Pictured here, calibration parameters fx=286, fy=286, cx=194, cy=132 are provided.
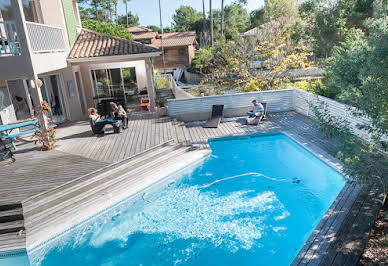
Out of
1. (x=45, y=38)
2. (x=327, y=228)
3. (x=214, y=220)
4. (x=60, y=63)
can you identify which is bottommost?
(x=214, y=220)

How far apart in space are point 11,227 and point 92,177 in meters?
2.20

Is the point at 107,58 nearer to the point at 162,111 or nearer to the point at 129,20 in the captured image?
the point at 162,111

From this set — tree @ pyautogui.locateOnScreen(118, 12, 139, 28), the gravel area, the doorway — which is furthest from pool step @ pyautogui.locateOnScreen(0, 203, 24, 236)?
tree @ pyautogui.locateOnScreen(118, 12, 139, 28)

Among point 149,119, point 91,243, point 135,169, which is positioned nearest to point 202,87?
point 149,119

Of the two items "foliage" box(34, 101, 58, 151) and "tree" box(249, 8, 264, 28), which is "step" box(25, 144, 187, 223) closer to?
"foliage" box(34, 101, 58, 151)

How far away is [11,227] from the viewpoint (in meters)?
6.39

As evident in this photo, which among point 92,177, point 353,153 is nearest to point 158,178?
point 92,177

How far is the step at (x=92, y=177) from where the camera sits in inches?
273

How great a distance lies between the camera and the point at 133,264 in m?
5.77

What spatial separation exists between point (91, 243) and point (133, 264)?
48.7 inches

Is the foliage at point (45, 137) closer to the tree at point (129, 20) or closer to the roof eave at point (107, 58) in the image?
the roof eave at point (107, 58)

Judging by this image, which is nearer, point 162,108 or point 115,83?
point 162,108

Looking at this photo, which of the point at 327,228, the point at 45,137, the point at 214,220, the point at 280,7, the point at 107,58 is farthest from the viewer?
the point at 280,7

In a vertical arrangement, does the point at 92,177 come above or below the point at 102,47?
below
